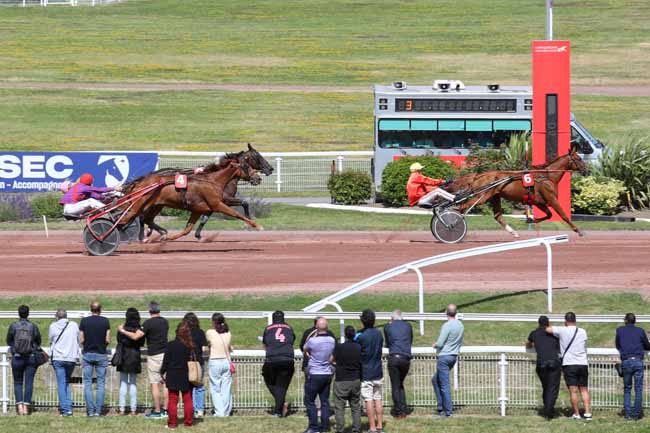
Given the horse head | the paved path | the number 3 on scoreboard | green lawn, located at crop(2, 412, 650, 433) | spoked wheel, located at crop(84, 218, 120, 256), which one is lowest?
green lawn, located at crop(2, 412, 650, 433)

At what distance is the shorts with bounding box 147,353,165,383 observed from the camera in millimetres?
14953

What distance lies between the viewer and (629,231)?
89.8ft

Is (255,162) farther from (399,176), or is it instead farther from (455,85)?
(455,85)

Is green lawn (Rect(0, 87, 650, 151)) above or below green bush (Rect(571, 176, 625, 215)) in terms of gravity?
above

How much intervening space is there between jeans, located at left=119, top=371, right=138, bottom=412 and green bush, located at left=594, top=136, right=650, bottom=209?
19.3 metres

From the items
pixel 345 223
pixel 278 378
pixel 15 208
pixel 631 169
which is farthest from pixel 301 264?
pixel 631 169

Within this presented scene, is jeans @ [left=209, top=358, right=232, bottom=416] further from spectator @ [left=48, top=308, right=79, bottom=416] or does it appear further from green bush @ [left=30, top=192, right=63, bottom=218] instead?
Result: green bush @ [left=30, top=192, right=63, bottom=218]

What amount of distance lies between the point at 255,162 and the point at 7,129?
26348 millimetres

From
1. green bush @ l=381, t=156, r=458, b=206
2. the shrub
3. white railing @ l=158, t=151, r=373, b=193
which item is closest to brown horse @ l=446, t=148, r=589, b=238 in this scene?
green bush @ l=381, t=156, r=458, b=206

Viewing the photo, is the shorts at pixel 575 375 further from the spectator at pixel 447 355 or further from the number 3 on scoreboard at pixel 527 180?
the number 3 on scoreboard at pixel 527 180

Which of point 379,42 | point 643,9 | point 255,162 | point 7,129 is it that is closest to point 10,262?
point 255,162

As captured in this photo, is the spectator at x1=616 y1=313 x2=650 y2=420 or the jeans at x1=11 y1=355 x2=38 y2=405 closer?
the spectator at x1=616 y1=313 x2=650 y2=420

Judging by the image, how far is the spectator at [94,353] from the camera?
1498cm

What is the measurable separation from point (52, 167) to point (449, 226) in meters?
12.5
